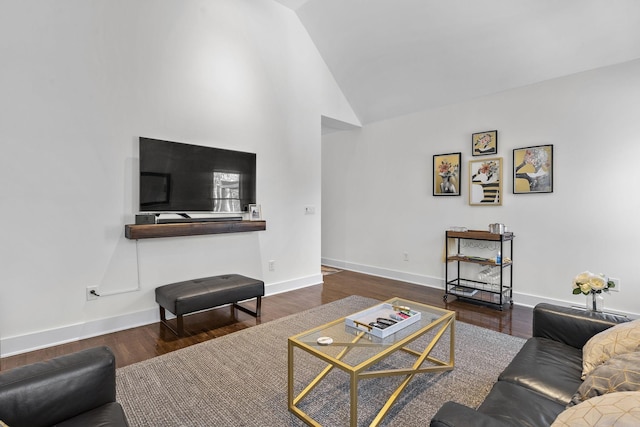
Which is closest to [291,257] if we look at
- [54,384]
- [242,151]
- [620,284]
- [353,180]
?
[242,151]

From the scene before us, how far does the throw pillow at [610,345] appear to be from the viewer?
4.53 feet

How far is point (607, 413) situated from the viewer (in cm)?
80

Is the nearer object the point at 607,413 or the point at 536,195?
the point at 607,413

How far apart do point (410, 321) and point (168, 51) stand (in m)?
3.48

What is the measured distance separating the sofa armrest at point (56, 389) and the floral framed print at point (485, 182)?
4.26m

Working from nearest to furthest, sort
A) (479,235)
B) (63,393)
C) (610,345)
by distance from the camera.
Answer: (63,393) → (610,345) → (479,235)

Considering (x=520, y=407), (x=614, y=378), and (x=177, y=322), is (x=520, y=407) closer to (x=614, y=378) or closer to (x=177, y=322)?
(x=614, y=378)

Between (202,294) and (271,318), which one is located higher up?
(202,294)

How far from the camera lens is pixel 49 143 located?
270cm

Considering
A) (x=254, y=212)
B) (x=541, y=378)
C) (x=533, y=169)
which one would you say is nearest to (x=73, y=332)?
(x=254, y=212)

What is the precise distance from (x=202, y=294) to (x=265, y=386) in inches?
46.5

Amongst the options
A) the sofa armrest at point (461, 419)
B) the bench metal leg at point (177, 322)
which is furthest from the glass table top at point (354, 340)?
the bench metal leg at point (177, 322)

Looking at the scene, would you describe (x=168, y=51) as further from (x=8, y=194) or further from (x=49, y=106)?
(x=8, y=194)

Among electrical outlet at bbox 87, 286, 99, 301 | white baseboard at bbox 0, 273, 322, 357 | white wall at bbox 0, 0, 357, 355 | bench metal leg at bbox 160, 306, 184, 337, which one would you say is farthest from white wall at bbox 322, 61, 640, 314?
electrical outlet at bbox 87, 286, 99, 301
